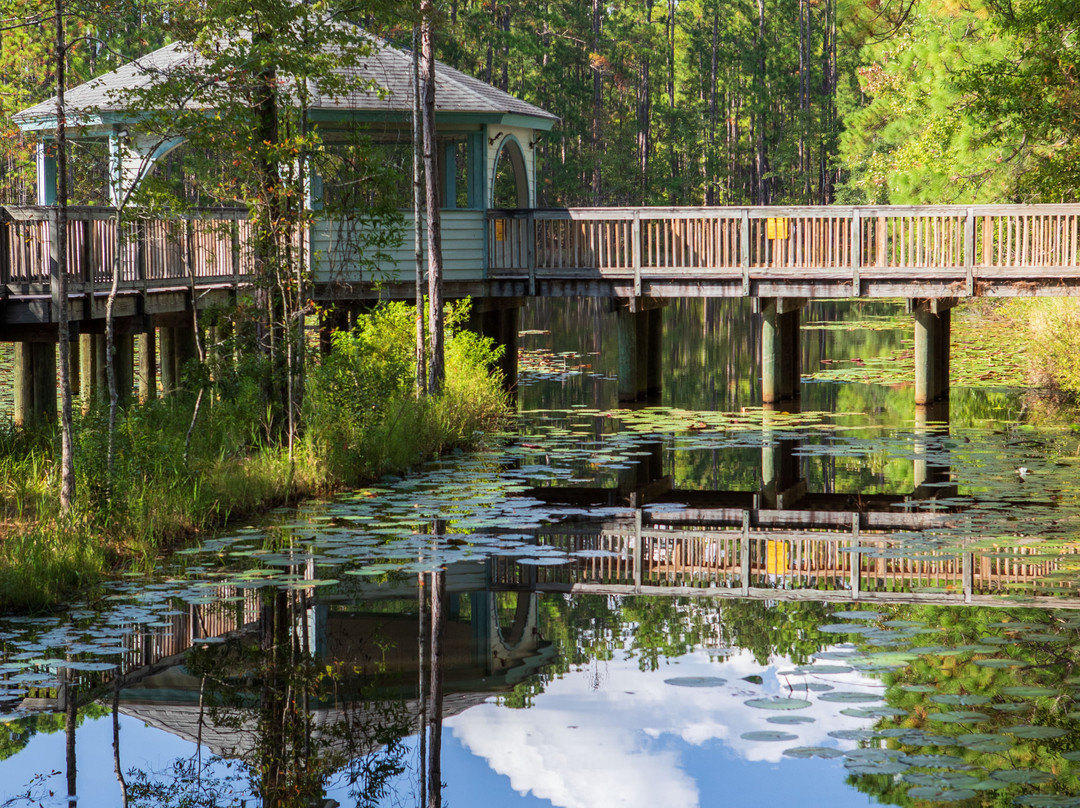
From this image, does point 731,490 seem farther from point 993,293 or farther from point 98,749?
point 98,749

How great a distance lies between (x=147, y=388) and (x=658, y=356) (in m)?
7.68

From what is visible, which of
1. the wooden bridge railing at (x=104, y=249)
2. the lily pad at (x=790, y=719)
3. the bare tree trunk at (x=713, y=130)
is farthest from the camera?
the bare tree trunk at (x=713, y=130)

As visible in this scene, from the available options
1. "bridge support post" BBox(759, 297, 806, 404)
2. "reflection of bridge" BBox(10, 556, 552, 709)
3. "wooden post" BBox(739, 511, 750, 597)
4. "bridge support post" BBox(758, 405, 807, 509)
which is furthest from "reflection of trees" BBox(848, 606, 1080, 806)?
"bridge support post" BBox(759, 297, 806, 404)

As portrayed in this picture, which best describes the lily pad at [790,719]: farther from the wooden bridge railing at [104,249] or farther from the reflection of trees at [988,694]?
the wooden bridge railing at [104,249]

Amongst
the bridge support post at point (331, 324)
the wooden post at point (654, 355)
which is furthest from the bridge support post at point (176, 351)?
the wooden post at point (654, 355)

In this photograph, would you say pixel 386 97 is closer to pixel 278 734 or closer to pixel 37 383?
pixel 37 383

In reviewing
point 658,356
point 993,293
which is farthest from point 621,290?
point 993,293

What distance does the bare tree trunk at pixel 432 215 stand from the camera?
15.9 meters

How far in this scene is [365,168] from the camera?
12.8 metres

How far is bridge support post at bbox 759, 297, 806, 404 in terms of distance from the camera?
1953 centimetres

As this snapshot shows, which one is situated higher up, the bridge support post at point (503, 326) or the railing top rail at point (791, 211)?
the railing top rail at point (791, 211)

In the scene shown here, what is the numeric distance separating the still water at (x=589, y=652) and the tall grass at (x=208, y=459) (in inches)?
15.8

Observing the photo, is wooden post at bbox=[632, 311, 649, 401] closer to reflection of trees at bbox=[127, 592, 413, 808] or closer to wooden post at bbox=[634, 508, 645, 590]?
wooden post at bbox=[634, 508, 645, 590]

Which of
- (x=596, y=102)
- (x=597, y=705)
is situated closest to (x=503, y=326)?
(x=597, y=705)
